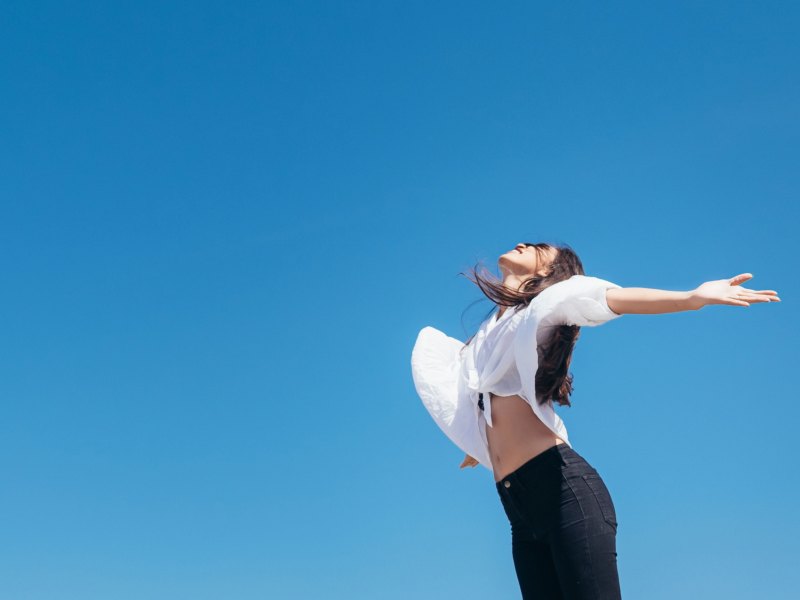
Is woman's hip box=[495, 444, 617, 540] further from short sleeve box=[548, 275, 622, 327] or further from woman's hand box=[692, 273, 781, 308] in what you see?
woman's hand box=[692, 273, 781, 308]

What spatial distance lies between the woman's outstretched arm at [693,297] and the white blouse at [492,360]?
0.41ft

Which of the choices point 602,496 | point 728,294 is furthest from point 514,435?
point 728,294

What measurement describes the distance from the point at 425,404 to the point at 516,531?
101 centimetres

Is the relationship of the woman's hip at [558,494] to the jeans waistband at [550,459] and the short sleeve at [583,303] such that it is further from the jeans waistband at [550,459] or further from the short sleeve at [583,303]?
the short sleeve at [583,303]

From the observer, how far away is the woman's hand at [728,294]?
3.79 metres

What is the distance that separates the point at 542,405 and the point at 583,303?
69 cm

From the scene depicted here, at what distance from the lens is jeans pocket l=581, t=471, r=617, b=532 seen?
4273 millimetres

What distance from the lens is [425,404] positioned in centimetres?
532

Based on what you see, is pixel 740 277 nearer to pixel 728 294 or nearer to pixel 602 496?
pixel 728 294

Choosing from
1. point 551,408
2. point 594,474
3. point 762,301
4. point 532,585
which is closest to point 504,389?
point 551,408

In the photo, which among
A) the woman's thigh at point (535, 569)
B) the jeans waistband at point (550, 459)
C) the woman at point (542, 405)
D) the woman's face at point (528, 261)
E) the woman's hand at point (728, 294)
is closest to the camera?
the woman's hand at point (728, 294)

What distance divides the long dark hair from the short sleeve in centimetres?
22

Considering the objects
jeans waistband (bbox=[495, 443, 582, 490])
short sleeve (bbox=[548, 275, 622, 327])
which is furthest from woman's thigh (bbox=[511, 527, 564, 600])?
short sleeve (bbox=[548, 275, 622, 327])

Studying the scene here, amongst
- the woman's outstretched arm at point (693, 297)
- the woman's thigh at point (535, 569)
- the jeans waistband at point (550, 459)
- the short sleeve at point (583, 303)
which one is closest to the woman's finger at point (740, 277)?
the woman's outstretched arm at point (693, 297)
